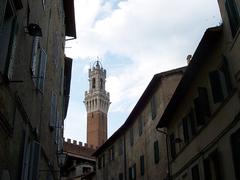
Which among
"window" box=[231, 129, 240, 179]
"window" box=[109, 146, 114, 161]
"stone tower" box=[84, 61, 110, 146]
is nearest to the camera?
"window" box=[231, 129, 240, 179]

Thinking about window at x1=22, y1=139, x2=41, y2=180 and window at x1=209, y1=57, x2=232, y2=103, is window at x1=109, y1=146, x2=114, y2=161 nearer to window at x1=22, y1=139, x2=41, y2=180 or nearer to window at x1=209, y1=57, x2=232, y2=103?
window at x1=209, y1=57, x2=232, y2=103

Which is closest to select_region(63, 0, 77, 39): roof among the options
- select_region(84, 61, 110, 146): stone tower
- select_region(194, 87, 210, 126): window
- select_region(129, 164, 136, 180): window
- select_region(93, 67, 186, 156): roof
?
select_region(93, 67, 186, 156): roof

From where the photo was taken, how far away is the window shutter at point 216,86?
13.2 metres

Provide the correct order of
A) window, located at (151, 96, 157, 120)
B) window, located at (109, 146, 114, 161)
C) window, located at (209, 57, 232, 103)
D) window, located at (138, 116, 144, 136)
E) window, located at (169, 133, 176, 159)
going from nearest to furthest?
window, located at (209, 57, 232, 103)
window, located at (169, 133, 176, 159)
window, located at (151, 96, 157, 120)
window, located at (138, 116, 144, 136)
window, located at (109, 146, 114, 161)

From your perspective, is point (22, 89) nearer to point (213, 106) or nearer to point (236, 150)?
point (236, 150)

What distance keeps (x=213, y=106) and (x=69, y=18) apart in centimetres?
1103

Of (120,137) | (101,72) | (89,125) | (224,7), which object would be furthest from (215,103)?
(101,72)

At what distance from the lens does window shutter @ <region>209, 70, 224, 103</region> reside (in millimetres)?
→ 13168

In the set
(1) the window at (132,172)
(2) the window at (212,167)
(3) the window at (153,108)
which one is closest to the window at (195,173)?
(2) the window at (212,167)

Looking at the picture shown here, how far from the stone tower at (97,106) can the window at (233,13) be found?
76.3 metres

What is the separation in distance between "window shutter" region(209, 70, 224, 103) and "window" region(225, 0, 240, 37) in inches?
89.2

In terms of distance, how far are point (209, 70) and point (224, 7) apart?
8.66ft

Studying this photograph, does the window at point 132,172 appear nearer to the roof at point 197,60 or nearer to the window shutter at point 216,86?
the roof at point 197,60

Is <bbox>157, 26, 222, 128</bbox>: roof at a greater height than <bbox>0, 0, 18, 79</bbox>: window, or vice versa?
<bbox>157, 26, 222, 128</bbox>: roof
